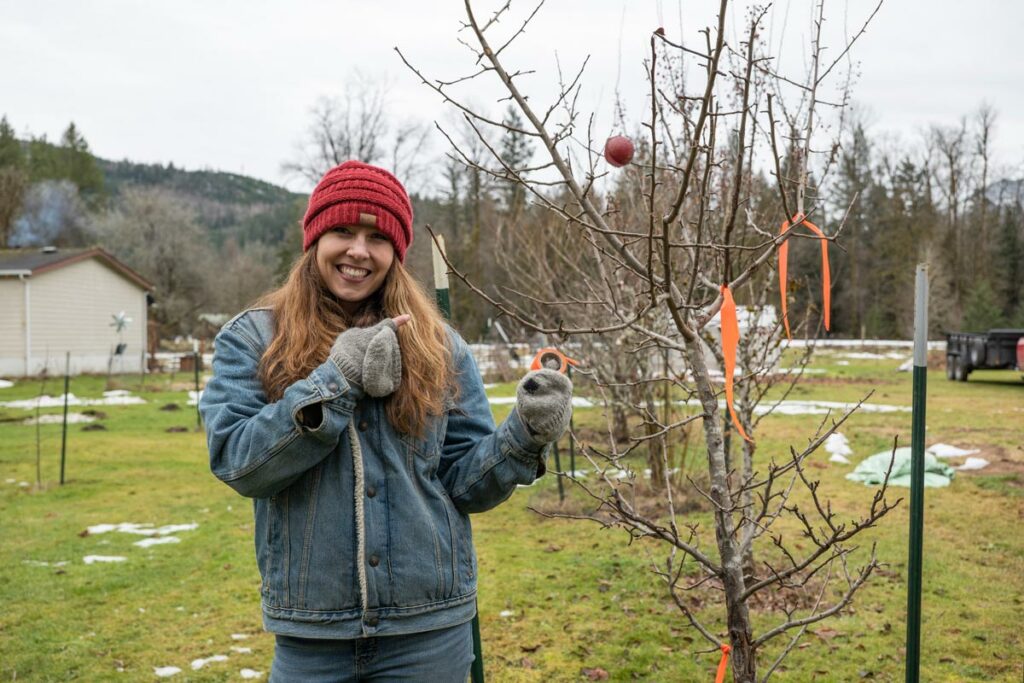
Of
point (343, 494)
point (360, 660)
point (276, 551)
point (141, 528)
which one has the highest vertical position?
point (343, 494)

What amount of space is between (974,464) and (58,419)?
1476 cm

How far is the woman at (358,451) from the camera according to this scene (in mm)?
1646

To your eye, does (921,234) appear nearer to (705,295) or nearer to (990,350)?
(990,350)


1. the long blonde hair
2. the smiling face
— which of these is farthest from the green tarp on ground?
the smiling face

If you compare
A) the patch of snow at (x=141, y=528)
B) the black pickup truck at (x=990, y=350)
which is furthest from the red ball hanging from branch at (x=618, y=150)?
the black pickup truck at (x=990, y=350)

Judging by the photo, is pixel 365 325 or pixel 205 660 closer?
pixel 365 325

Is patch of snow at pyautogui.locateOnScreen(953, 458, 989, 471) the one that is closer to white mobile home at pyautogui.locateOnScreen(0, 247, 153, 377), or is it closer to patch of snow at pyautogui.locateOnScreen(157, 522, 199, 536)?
patch of snow at pyautogui.locateOnScreen(157, 522, 199, 536)

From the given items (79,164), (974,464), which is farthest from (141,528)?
(79,164)

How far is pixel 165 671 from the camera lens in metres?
4.13

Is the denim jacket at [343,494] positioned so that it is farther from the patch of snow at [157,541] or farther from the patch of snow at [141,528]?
the patch of snow at [141,528]

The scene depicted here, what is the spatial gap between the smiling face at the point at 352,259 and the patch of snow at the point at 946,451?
29.4 ft

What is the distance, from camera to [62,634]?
15.3 ft

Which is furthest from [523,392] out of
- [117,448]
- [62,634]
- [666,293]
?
[117,448]

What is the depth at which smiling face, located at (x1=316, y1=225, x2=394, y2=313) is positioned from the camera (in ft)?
6.16
